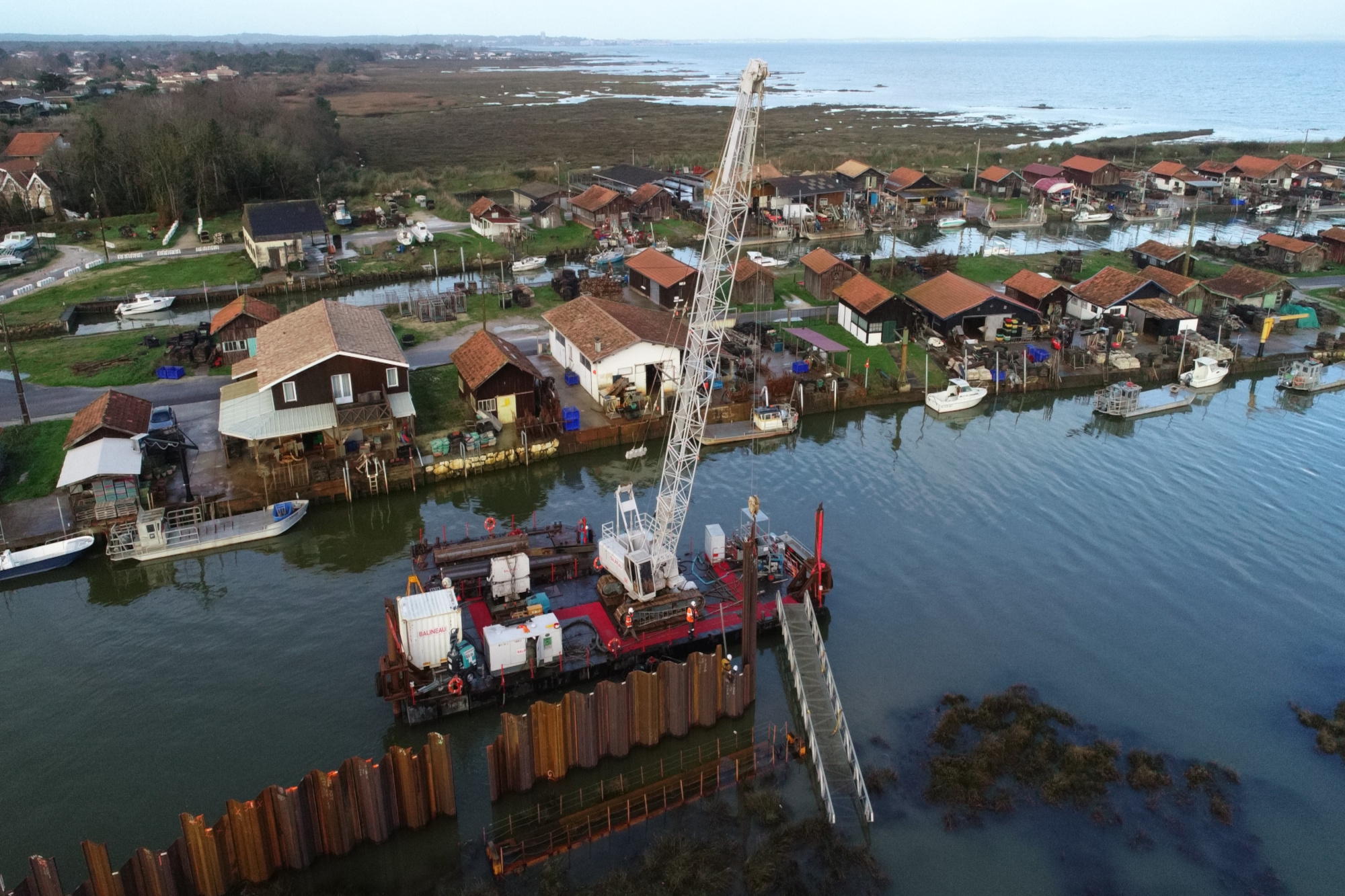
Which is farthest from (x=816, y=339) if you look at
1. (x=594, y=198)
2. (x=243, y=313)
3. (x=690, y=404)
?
(x=594, y=198)

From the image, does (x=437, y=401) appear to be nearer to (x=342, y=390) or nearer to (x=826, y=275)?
(x=342, y=390)

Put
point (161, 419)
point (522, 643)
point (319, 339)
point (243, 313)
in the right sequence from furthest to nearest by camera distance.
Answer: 1. point (243, 313)
2. point (161, 419)
3. point (319, 339)
4. point (522, 643)

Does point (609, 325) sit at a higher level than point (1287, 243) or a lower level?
higher

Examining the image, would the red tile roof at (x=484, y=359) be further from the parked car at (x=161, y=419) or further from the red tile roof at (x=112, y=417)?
the red tile roof at (x=112, y=417)

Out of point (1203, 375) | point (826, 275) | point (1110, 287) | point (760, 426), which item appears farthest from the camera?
point (826, 275)

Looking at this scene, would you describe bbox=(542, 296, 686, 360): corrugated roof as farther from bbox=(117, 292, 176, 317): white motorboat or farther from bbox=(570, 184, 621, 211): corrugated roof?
bbox=(570, 184, 621, 211): corrugated roof

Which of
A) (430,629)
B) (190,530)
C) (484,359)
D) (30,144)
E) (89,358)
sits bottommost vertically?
(190,530)

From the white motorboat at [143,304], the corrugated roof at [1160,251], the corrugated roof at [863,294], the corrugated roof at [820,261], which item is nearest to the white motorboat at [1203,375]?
the corrugated roof at [863,294]

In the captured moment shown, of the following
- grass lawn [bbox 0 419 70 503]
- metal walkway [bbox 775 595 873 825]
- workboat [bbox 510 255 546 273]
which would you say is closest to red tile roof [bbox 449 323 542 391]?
grass lawn [bbox 0 419 70 503]

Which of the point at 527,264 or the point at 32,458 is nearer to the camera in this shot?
the point at 32,458
